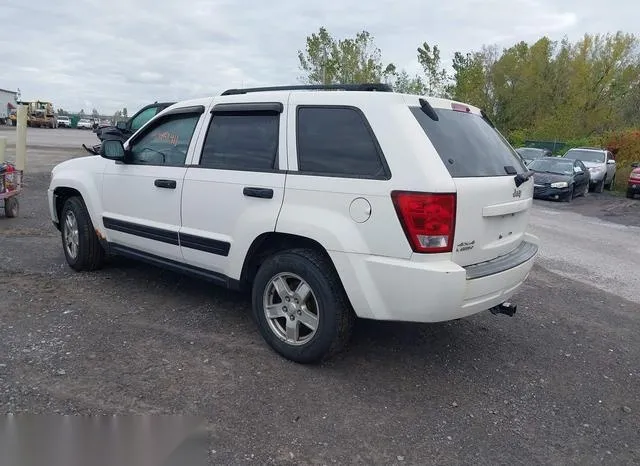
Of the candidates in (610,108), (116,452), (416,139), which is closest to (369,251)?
(416,139)

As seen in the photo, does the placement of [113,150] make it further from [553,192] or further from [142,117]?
[553,192]

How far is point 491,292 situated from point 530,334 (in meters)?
1.46

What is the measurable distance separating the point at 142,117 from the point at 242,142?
10796 millimetres

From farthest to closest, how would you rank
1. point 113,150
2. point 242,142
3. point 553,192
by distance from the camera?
point 553,192 < point 113,150 < point 242,142

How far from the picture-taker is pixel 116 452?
114 inches

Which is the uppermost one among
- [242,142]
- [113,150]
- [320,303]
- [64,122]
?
[64,122]

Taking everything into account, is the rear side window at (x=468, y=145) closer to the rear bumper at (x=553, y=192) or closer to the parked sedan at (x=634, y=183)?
the rear bumper at (x=553, y=192)

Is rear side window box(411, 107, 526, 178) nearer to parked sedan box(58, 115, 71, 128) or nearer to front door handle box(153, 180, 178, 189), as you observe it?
front door handle box(153, 180, 178, 189)

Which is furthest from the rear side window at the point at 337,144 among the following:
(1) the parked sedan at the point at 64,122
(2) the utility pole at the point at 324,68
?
(1) the parked sedan at the point at 64,122

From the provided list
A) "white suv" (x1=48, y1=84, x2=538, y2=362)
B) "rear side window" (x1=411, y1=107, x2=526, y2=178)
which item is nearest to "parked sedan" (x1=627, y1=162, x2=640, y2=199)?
"white suv" (x1=48, y1=84, x2=538, y2=362)

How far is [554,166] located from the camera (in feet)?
64.6

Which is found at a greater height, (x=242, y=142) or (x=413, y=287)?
(x=242, y=142)

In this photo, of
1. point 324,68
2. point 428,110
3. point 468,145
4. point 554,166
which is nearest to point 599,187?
point 554,166

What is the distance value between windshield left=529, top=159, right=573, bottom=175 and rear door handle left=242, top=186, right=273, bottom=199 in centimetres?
1753
